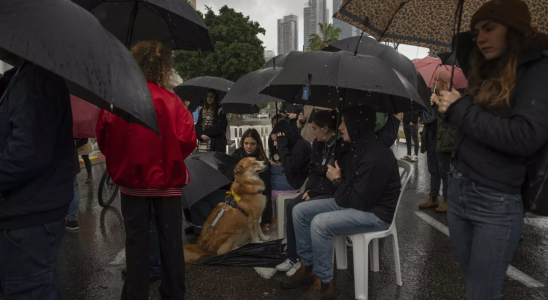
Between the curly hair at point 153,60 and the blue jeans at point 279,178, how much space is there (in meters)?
2.78

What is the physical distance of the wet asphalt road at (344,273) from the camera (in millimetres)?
3779

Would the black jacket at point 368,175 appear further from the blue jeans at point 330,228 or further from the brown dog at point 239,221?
the brown dog at point 239,221

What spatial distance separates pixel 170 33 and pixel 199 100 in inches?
160

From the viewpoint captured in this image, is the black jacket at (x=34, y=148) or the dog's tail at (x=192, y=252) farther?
the dog's tail at (x=192, y=252)

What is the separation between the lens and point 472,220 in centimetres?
211

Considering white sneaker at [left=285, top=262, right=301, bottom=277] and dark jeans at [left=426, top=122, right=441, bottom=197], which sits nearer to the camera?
white sneaker at [left=285, top=262, right=301, bottom=277]

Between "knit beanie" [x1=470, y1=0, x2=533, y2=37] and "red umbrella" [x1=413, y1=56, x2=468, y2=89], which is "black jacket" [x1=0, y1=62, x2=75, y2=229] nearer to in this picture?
"knit beanie" [x1=470, y1=0, x2=533, y2=37]

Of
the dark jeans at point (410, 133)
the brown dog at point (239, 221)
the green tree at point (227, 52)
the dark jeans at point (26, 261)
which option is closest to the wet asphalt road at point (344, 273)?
the brown dog at point (239, 221)

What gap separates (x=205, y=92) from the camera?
806 cm

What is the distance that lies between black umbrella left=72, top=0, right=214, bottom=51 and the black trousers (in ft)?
5.09

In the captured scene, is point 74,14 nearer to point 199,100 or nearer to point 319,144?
point 319,144

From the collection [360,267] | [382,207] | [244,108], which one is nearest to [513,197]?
[382,207]

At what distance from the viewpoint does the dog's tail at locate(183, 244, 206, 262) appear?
4449 mm

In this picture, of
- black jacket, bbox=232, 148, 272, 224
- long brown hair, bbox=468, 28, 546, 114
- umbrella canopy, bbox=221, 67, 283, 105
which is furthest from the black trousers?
umbrella canopy, bbox=221, 67, 283, 105
